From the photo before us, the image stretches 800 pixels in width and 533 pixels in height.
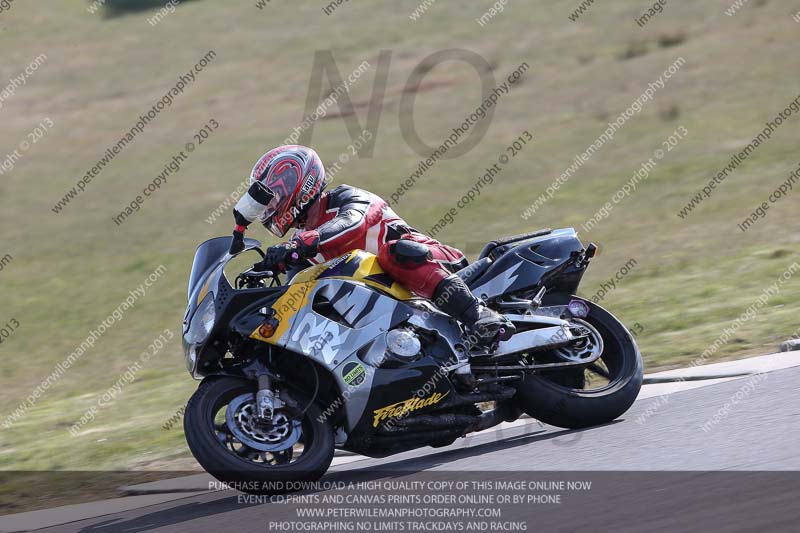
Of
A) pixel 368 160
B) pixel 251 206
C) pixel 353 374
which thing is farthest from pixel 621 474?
pixel 368 160

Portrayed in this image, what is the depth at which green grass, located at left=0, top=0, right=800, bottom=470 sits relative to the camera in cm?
1078

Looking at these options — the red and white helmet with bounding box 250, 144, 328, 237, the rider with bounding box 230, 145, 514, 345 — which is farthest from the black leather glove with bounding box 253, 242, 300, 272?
the red and white helmet with bounding box 250, 144, 328, 237

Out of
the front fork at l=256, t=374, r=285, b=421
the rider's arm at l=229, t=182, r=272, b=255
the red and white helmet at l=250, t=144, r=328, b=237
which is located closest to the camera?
the front fork at l=256, t=374, r=285, b=421

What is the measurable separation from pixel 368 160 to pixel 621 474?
56.5ft

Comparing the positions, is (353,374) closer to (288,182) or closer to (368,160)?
(288,182)

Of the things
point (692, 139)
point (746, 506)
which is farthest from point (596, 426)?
point (692, 139)

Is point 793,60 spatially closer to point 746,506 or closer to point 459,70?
point 459,70

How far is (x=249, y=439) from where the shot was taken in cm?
574

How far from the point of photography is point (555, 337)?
668 centimetres

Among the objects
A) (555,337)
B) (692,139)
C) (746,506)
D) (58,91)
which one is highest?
(746,506)

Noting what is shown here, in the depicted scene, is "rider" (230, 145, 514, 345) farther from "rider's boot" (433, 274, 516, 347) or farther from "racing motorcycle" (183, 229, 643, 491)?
"racing motorcycle" (183, 229, 643, 491)

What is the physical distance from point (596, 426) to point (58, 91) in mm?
27789

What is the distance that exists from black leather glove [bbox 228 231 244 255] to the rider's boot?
3.69 ft

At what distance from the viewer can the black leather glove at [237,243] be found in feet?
20.0
